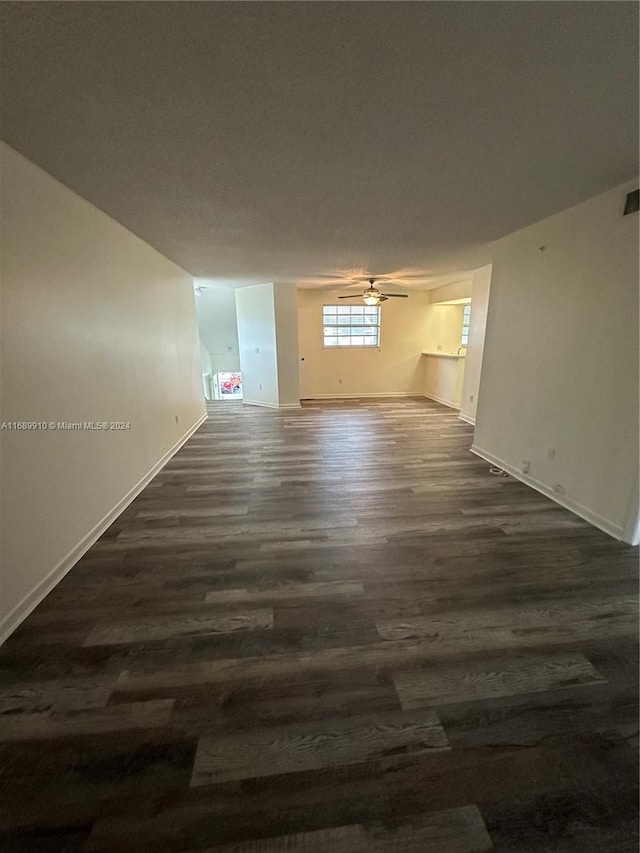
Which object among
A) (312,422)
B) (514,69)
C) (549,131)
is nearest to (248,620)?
(514,69)

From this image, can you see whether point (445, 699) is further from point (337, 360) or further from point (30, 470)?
point (337, 360)

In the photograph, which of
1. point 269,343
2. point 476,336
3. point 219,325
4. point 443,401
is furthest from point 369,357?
point 219,325

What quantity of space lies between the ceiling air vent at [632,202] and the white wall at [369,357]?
17.8 feet

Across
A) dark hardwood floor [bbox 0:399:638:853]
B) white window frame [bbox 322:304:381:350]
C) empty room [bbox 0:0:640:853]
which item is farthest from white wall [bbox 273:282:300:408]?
Result: dark hardwood floor [bbox 0:399:638:853]

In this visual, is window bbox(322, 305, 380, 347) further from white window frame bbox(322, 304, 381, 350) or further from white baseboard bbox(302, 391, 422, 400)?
white baseboard bbox(302, 391, 422, 400)

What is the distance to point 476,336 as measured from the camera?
203 inches

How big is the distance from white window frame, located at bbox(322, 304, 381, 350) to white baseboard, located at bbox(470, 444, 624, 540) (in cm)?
457

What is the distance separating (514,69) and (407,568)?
2.40 metres

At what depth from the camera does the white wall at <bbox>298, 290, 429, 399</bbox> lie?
24.6ft

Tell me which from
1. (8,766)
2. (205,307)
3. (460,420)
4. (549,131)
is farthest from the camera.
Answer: (205,307)

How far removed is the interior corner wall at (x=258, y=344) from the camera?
6461 mm

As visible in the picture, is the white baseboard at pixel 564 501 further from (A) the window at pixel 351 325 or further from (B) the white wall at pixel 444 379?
(A) the window at pixel 351 325

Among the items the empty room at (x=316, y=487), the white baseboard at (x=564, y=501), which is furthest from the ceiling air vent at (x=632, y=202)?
the white baseboard at (x=564, y=501)

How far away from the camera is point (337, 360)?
7758 millimetres
